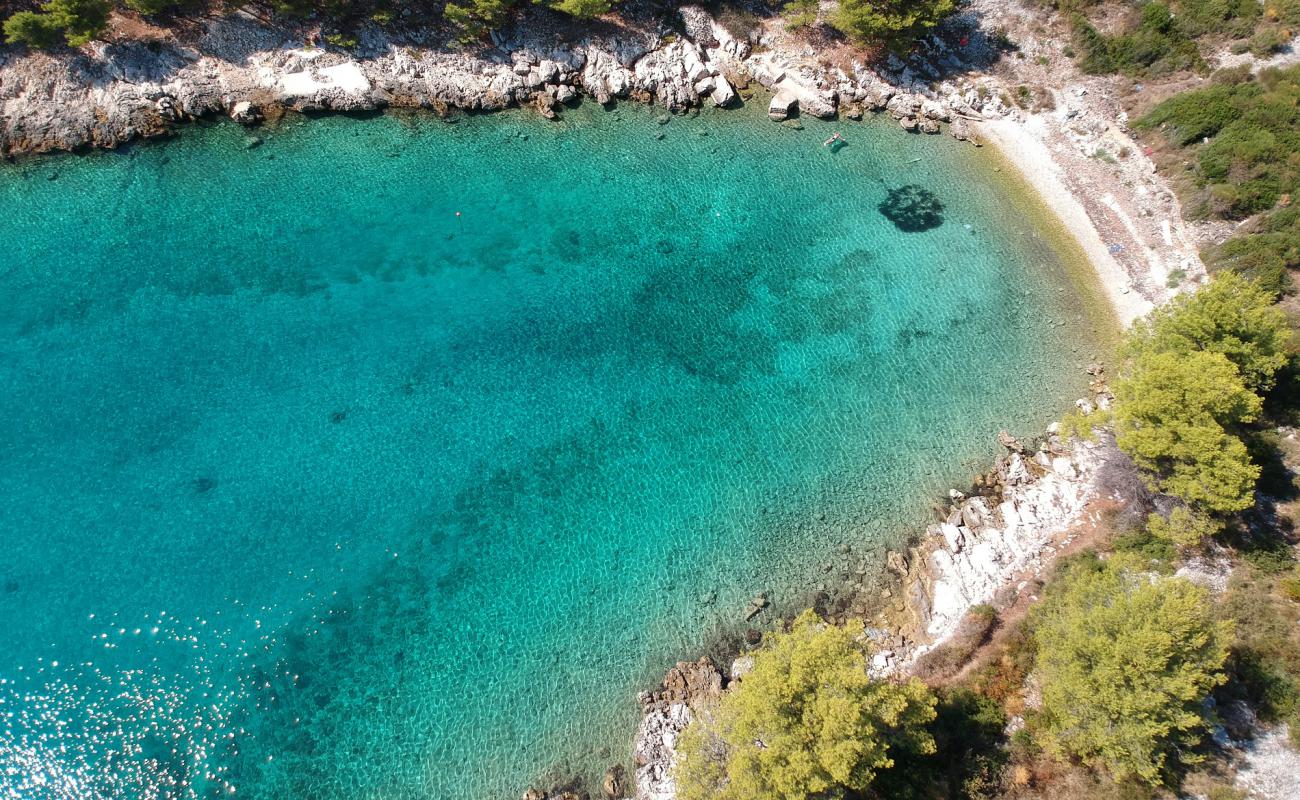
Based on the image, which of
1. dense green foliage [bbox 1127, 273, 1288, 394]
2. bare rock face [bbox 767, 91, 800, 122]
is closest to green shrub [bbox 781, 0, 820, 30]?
bare rock face [bbox 767, 91, 800, 122]

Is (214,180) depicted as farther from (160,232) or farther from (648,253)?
(648,253)

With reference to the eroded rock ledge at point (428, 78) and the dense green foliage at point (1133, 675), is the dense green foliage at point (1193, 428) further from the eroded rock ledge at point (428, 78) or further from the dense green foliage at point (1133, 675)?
the eroded rock ledge at point (428, 78)

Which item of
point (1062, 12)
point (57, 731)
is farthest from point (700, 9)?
point (57, 731)

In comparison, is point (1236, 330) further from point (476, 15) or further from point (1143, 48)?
point (476, 15)

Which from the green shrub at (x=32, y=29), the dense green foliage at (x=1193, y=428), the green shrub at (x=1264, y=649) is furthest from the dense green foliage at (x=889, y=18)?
the green shrub at (x=32, y=29)

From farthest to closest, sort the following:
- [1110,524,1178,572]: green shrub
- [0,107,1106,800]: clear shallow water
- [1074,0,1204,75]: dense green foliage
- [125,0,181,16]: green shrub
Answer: [1074,0,1204,75]: dense green foliage → [125,0,181,16]: green shrub → [1110,524,1178,572]: green shrub → [0,107,1106,800]: clear shallow water

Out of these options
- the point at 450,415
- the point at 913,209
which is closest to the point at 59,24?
the point at 450,415

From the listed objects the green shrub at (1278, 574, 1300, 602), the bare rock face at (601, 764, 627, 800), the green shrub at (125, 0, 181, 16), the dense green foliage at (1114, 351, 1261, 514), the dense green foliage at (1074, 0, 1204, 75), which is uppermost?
the dense green foliage at (1074, 0, 1204, 75)

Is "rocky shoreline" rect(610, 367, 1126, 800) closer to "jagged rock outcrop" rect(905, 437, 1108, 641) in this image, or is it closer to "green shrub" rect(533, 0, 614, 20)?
"jagged rock outcrop" rect(905, 437, 1108, 641)
